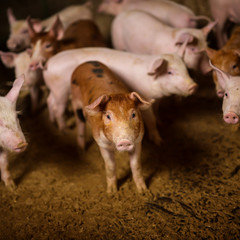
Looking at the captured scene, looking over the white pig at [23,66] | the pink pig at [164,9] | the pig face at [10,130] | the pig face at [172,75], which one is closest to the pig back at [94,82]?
the pig face at [172,75]

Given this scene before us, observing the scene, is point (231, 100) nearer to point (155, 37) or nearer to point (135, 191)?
point (135, 191)

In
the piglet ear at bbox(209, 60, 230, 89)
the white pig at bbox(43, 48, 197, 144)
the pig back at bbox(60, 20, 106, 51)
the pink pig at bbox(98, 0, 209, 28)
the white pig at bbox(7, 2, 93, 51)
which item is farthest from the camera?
the white pig at bbox(7, 2, 93, 51)

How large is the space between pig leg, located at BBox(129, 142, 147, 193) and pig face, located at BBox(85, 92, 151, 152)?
12.8 inches

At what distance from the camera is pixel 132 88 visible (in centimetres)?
366

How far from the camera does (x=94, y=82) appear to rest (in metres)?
3.03

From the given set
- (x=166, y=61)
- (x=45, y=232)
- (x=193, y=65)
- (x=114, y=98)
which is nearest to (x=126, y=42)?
(x=193, y=65)

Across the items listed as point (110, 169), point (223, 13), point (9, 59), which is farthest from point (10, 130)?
point (223, 13)

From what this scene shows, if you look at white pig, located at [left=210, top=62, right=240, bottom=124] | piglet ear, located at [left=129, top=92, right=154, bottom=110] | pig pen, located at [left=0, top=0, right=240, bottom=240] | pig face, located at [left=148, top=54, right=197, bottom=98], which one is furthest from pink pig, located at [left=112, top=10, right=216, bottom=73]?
piglet ear, located at [left=129, top=92, right=154, bottom=110]

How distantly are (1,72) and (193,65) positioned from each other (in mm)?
3472

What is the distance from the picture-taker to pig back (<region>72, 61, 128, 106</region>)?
2880mm

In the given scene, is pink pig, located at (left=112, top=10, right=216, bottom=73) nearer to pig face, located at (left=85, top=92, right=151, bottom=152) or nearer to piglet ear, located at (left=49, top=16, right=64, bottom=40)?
piglet ear, located at (left=49, top=16, right=64, bottom=40)

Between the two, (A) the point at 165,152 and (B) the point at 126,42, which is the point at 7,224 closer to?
(A) the point at 165,152

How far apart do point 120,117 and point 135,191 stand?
3.50 feet

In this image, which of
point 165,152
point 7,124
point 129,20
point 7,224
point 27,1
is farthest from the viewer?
point 27,1
